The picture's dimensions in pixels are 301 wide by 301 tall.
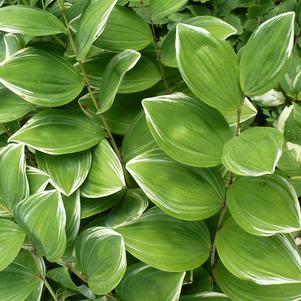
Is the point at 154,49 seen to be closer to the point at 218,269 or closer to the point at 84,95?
the point at 84,95

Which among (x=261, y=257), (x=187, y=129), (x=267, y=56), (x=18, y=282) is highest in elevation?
(x=267, y=56)

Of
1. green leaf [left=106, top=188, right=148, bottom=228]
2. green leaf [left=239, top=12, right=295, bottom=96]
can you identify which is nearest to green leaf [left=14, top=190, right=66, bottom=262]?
green leaf [left=106, top=188, right=148, bottom=228]

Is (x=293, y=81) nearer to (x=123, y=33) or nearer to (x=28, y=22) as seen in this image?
(x=123, y=33)

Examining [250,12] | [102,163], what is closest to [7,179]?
[102,163]

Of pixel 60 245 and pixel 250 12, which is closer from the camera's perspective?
pixel 60 245

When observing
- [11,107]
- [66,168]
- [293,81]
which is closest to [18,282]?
[66,168]

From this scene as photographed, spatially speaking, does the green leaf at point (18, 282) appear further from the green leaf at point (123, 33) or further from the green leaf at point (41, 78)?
the green leaf at point (123, 33)
